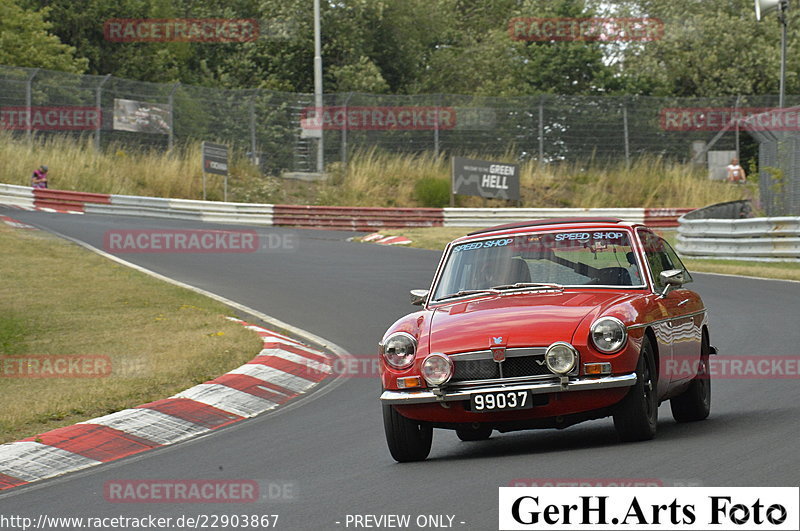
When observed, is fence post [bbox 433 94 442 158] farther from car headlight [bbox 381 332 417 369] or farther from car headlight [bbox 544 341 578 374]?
car headlight [bbox 544 341 578 374]

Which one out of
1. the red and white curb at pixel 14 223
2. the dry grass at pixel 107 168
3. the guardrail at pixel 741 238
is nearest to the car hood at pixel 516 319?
the guardrail at pixel 741 238

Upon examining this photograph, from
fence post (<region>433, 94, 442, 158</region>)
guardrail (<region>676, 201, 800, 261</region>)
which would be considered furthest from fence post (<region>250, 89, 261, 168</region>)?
guardrail (<region>676, 201, 800, 261</region>)

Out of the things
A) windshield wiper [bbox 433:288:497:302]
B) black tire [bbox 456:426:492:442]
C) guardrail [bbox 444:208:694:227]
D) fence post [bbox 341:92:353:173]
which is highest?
fence post [bbox 341:92:353:173]

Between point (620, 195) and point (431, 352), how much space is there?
33097mm

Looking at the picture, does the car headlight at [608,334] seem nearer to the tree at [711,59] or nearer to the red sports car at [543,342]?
the red sports car at [543,342]

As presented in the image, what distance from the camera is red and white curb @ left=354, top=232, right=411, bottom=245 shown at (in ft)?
93.7

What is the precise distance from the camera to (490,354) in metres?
7.23

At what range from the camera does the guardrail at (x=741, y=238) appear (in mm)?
22969

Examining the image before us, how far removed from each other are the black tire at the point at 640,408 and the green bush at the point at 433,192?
30.7m

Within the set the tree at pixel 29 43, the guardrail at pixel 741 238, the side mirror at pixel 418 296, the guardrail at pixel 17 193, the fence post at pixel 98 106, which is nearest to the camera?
the side mirror at pixel 418 296

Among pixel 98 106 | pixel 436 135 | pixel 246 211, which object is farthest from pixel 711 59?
pixel 98 106

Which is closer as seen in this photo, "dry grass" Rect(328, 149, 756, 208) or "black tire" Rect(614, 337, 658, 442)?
"black tire" Rect(614, 337, 658, 442)

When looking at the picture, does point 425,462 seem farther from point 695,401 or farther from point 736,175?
point 736,175

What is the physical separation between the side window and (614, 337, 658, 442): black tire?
1.02 meters
